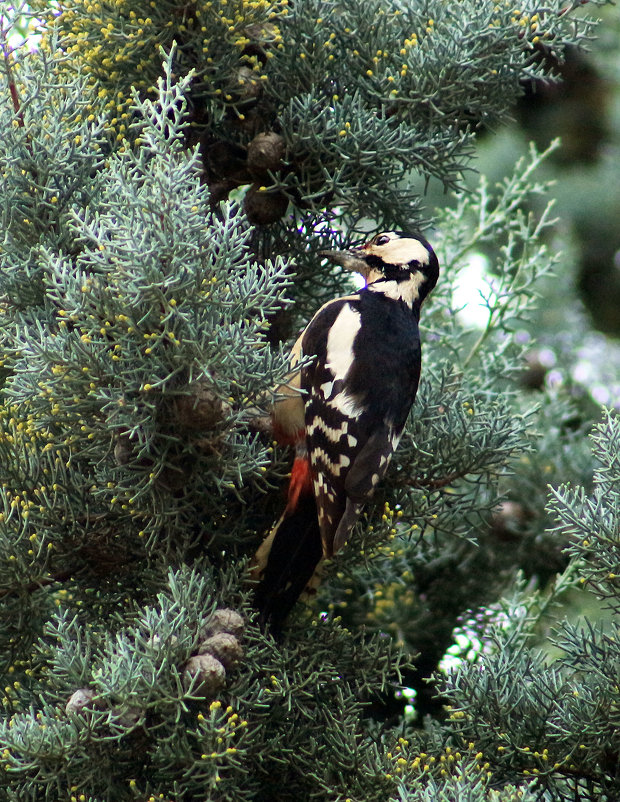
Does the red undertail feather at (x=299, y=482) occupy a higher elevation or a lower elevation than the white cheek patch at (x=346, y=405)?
lower

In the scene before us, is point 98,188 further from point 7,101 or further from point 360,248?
point 360,248

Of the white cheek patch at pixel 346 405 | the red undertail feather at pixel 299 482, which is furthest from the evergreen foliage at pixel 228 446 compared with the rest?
the white cheek patch at pixel 346 405

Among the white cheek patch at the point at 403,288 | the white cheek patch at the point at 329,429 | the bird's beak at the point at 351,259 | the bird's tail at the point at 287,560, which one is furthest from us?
the white cheek patch at the point at 403,288

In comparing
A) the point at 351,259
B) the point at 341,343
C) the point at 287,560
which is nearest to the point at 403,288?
the point at 351,259

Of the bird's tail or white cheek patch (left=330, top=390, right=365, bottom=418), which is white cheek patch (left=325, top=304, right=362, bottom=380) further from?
the bird's tail

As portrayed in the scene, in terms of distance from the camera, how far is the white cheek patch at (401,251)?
2744 millimetres

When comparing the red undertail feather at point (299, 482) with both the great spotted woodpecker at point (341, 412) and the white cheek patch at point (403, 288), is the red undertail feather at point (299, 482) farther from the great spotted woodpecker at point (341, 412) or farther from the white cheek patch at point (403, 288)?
the white cheek patch at point (403, 288)

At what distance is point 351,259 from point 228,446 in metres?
0.83

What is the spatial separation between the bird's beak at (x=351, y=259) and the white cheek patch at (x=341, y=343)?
0.17m

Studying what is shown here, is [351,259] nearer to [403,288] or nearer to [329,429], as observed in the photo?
[403,288]

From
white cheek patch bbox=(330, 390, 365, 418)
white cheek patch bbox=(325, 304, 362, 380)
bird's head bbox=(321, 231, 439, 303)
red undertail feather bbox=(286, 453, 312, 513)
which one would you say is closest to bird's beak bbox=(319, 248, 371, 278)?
bird's head bbox=(321, 231, 439, 303)

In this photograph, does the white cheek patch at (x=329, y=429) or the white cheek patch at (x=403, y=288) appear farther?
the white cheek patch at (x=403, y=288)

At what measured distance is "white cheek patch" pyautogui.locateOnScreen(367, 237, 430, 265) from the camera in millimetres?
2744

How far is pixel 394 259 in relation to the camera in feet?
9.06
